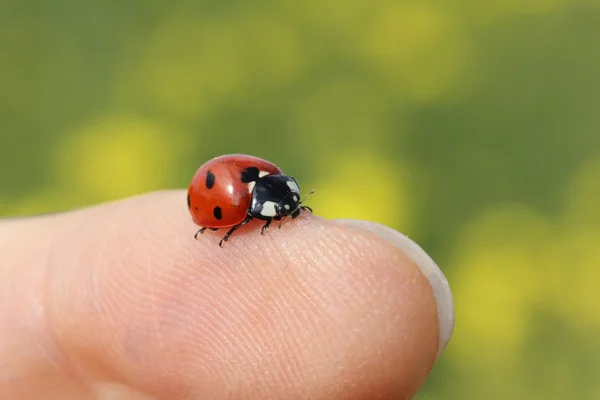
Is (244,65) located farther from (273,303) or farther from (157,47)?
(273,303)

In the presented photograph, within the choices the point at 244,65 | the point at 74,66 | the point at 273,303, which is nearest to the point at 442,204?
the point at 244,65

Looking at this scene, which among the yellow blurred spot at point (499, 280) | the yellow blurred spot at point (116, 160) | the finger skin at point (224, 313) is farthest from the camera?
the yellow blurred spot at point (116, 160)

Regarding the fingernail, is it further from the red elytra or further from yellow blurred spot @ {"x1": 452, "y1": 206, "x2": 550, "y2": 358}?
yellow blurred spot @ {"x1": 452, "y1": 206, "x2": 550, "y2": 358}

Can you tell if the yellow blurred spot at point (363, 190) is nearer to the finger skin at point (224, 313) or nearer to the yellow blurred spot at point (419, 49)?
the yellow blurred spot at point (419, 49)

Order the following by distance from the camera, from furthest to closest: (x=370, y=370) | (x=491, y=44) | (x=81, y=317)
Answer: (x=491, y=44), (x=81, y=317), (x=370, y=370)

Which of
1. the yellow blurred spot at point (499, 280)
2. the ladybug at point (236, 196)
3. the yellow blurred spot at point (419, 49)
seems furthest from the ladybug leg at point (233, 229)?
the yellow blurred spot at point (419, 49)

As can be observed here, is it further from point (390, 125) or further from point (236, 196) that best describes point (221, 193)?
point (390, 125)

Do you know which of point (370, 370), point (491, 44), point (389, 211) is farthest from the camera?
point (491, 44)
